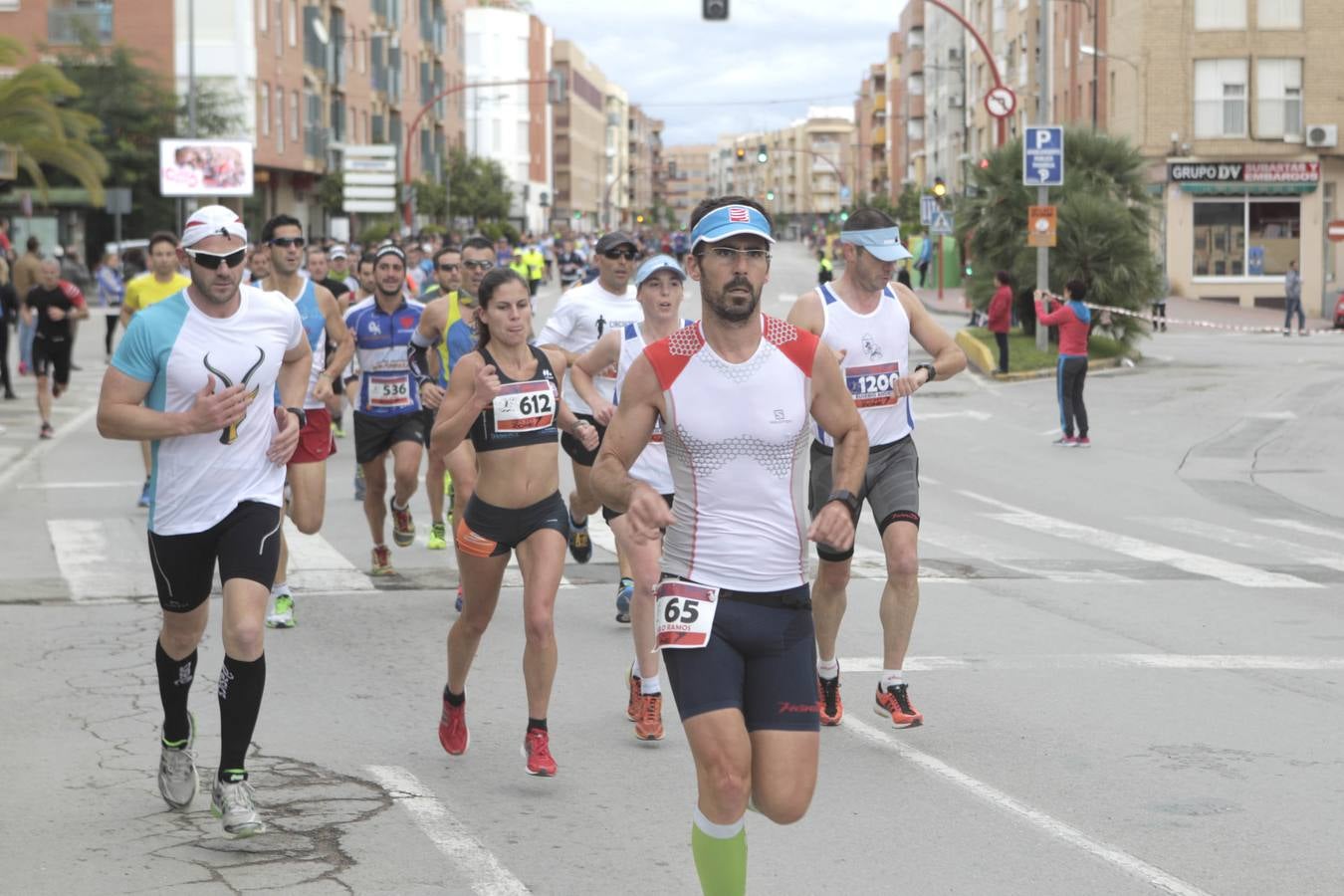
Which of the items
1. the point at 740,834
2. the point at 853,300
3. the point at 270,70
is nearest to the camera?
the point at 740,834

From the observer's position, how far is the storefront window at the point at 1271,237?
5434 cm

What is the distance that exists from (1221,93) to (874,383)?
4908cm

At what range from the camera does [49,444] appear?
67.7 feet

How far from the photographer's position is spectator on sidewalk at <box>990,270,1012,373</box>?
2992 cm

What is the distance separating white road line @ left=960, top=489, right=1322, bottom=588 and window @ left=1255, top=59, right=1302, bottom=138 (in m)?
41.0

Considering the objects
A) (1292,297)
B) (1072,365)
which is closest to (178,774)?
(1072,365)

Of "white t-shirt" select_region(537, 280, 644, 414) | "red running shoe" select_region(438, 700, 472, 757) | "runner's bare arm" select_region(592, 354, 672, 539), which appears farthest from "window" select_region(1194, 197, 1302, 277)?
"runner's bare arm" select_region(592, 354, 672, 539)

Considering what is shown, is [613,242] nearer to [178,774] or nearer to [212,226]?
[212,226]

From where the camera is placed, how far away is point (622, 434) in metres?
5.06

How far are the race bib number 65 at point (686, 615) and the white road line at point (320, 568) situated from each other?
6786 millimetres

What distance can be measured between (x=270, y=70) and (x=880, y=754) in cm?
5646

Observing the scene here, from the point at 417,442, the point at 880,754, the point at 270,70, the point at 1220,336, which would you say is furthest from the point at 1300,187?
the point at 880,754

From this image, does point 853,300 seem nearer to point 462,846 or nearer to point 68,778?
point 462,846

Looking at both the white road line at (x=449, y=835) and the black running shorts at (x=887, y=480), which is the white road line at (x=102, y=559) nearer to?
the white road line at (x=449, y=835)
